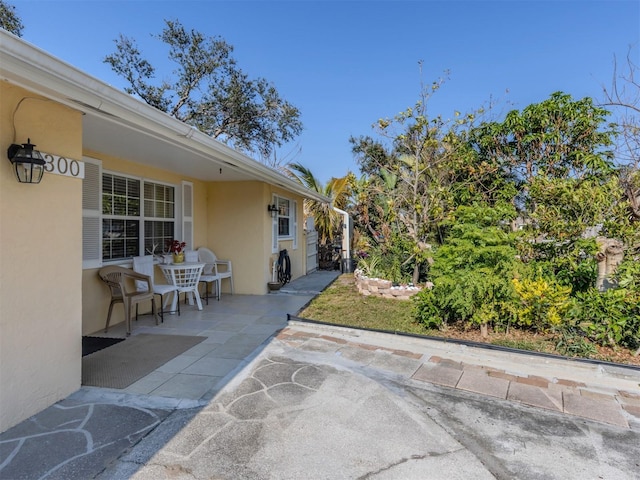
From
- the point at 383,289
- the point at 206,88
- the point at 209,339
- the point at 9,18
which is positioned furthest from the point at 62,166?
the point at 206,88

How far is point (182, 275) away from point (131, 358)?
2.74 metres

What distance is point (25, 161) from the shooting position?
2.75 metres

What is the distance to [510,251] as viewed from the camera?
505 cm

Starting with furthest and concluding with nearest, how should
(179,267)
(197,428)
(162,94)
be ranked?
(162,94) → (179,267) → (197,428)

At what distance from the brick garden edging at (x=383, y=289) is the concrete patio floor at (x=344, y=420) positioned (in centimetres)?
319

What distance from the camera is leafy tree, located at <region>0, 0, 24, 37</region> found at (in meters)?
10.7

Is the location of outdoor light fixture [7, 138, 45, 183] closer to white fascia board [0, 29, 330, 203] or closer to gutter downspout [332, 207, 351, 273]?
white fascia board [0, 29, 330, 203]

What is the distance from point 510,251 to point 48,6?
11284 millimetres

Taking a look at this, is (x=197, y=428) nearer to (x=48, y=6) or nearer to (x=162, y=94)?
(x=48, y=6)

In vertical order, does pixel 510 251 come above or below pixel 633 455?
above

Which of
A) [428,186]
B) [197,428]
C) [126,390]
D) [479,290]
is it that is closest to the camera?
[197,428]

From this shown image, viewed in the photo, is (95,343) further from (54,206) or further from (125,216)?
(54,206)

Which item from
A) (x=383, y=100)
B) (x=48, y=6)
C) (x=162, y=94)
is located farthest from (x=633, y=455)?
(x=162, y=94)

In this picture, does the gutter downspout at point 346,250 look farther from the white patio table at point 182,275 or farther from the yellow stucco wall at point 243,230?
the white patio table at point 182,275
